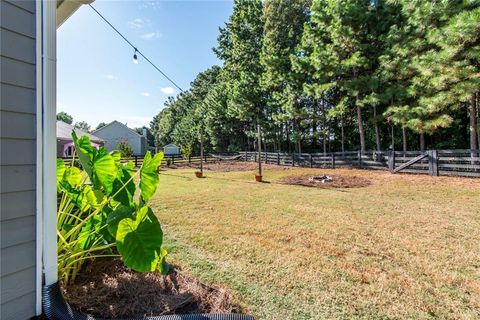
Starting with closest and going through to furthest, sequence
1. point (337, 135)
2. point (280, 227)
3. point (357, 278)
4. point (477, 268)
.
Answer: point (357, 278) → point (477, 268) → point (280, 227) → point (337, 135)

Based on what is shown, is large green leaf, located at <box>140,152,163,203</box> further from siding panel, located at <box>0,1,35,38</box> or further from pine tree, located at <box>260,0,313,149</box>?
pine tree, located at <box>260,0,313,149</box>

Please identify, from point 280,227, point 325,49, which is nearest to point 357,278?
point 280,227

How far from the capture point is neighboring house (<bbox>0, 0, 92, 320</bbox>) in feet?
4.46

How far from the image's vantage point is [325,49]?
13305mm

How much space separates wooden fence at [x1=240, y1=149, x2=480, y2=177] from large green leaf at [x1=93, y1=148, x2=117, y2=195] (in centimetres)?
994

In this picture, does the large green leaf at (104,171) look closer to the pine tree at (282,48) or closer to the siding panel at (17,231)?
the siding panel at (17,231)

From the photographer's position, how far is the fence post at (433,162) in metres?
8.66

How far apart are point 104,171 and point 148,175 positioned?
0.35 m

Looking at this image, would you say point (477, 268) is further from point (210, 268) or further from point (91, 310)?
point (91, 310)

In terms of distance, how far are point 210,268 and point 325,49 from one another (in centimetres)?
1360

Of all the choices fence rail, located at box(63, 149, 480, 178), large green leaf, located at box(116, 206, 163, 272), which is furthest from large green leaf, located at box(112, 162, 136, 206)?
fence rail, located at box(63, 149, 480, 178)

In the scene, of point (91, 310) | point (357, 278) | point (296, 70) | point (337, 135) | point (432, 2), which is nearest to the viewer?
point (91, 310)

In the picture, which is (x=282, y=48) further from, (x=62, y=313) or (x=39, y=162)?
A: (x=62, y=313)

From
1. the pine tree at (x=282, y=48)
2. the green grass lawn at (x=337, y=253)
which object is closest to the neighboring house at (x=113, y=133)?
the pine tree at (x=282, y=48)
